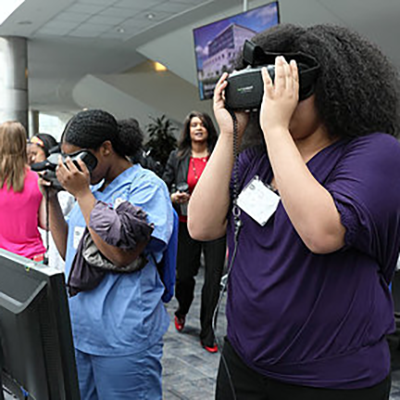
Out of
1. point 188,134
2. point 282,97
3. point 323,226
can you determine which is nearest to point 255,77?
point 282,97

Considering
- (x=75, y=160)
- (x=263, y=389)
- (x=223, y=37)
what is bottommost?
(x=263, y=389)

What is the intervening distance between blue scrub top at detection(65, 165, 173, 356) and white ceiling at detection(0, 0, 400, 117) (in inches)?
173

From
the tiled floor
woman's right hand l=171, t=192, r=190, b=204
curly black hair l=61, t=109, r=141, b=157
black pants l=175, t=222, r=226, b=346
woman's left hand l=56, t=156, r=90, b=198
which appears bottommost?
the tiled floor

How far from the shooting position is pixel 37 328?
0.87 metres

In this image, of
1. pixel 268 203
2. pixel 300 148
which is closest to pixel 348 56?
→ pixel 300 148

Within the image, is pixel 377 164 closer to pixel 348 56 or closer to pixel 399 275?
pixel 348 56

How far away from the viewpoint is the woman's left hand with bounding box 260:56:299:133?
3.36 feet

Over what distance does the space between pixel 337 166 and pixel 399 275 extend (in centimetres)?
213

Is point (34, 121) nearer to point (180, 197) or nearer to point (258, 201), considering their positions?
point (180, 197)

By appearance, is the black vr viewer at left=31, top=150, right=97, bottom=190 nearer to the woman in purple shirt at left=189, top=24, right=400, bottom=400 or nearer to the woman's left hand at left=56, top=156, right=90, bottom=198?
the woman's left hand at left=56, top=156, right=90, bottom=198

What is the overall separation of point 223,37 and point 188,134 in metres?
2.55

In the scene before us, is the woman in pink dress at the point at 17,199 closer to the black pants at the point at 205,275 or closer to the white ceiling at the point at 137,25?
the black pants at the point at 205,275

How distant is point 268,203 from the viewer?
1111mm

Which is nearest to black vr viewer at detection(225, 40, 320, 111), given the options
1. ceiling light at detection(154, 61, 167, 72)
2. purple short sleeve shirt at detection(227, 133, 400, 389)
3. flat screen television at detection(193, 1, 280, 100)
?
purple short sleeve shirt at detection(227, 133, 400, 389)
